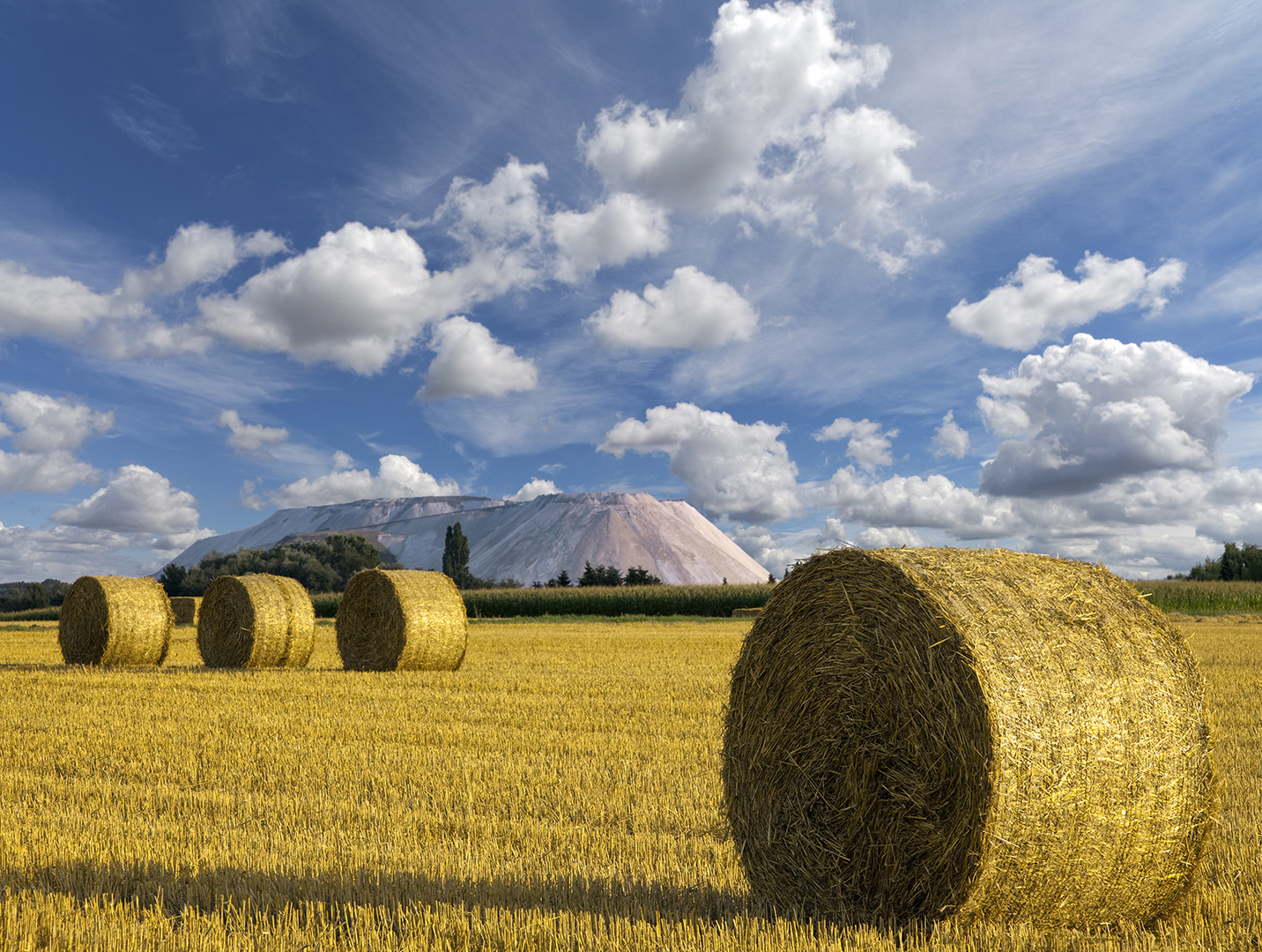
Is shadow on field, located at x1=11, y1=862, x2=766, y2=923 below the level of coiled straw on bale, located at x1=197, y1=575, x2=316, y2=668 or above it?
below

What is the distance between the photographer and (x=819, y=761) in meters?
5.11

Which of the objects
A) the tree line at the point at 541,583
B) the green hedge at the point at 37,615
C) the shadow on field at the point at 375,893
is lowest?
the shadow on field at the point at 375,893

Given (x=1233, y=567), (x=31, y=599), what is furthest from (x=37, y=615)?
(x=1233, y=567)

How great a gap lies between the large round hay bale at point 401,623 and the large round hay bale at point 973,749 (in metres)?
11.5

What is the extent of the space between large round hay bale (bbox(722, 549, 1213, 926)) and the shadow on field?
585 mm

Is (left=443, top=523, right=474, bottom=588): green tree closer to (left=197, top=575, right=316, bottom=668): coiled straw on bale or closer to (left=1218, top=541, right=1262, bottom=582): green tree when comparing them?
(left=1218, top=541, right=1262, bottom=582): green tree

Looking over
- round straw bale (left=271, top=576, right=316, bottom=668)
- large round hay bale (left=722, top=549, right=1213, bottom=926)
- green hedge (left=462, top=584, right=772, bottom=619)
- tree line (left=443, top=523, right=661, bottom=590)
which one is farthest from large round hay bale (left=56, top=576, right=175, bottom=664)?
tree line (left=443, top=523, right=661, bottom=590)

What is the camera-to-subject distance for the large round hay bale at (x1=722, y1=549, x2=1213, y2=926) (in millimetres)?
4406

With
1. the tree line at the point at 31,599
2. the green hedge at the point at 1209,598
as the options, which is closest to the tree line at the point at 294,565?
the tree line at the point at 31,599

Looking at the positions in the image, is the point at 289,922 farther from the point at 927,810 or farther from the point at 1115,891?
the point at 1115,891

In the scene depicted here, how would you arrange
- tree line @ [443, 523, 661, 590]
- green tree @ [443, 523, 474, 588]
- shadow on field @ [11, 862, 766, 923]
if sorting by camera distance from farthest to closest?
green tree @ [443, 523, 474, 588] → tree line @ [443, 523, 661, 590] → shadow on field @ [11, 862, 766, 923]

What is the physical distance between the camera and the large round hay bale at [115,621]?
17.3 metres

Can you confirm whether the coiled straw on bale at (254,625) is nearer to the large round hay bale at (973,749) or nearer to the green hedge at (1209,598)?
the large round hay bale at (973,749)

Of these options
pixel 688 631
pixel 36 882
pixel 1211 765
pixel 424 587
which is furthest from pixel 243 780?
pixel 688 631
